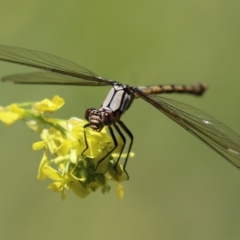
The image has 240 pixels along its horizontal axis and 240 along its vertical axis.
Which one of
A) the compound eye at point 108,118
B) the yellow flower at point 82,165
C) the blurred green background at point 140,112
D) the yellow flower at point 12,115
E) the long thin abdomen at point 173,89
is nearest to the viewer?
the yellow flower at point 82,165

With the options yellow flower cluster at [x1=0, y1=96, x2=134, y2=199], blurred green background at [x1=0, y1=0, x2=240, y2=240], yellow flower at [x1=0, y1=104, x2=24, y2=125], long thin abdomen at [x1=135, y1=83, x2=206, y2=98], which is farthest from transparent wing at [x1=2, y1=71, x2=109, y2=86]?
blurred green background at [x1=0, y1=0, x2=240, y2=240]

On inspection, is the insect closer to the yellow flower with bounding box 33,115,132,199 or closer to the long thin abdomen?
the yellow flower with bounding box 33,115,132,199

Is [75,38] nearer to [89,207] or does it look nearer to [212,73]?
[212,73]

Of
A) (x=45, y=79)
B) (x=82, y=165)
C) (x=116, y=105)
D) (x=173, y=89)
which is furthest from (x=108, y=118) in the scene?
(x=173, y=89)

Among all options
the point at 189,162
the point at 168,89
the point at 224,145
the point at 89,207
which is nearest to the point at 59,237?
the point at 89,207

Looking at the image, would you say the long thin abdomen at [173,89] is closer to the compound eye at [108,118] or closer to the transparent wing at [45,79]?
the transparent wing at [45,79]

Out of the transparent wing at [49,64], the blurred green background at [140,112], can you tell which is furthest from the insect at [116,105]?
the blurred green background at [140,112]

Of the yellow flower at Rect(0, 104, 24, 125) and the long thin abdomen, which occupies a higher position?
the long thin abdomen

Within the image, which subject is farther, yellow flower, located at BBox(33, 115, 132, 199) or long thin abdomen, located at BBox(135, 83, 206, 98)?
long thin abdomen, located at BBox(135, 83, 206, 98)

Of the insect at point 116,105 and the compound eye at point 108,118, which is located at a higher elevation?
the insect at point 116,105
